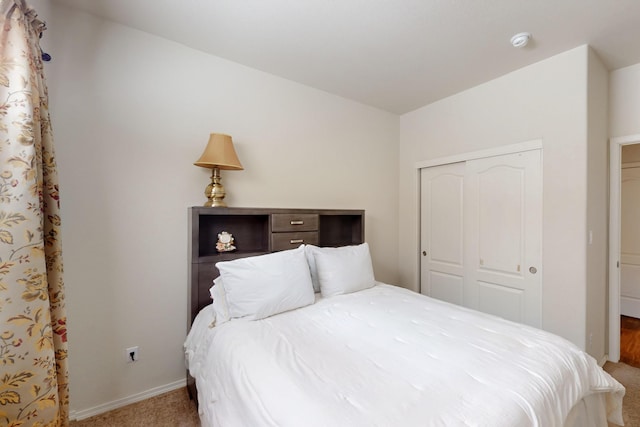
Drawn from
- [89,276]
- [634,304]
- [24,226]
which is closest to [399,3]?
[24,226]

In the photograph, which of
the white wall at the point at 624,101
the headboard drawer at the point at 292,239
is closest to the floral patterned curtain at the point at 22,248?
the headboard drawer at the point at 292,239

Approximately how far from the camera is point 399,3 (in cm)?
173

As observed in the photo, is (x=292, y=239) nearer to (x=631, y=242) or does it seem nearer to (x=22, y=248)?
(x=22, y=248)

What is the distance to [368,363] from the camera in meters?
1.25

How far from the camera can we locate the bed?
0.98 meters

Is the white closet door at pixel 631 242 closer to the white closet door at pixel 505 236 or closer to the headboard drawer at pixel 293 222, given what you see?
the white closet door at pixel 505 236

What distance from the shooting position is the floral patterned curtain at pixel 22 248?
993 millimetres

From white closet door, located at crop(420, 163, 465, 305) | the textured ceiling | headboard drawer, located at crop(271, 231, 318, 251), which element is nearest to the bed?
headboard drawer, located at crop(271, 231, 318, 251)

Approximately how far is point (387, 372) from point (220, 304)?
112 centimetres

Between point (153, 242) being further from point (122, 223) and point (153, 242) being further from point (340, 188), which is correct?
point (340, 188)

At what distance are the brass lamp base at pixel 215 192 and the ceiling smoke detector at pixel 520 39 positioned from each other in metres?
2.44

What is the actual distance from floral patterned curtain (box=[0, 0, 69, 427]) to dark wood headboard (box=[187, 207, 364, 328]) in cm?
94

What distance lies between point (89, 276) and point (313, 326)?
1.52 m

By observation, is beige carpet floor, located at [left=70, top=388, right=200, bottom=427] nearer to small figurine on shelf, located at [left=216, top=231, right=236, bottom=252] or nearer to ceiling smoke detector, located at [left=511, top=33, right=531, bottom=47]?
small figurine on shelf, located at [left=216, top=231, right=236, bottom=252]
